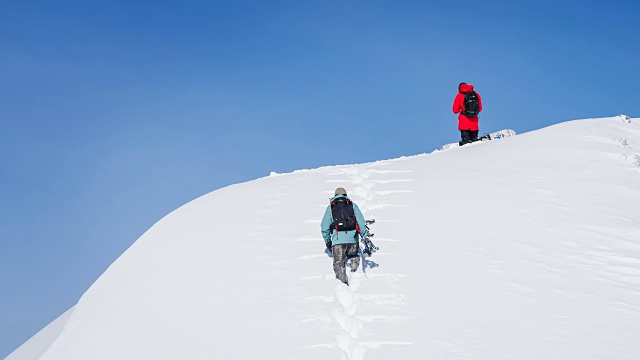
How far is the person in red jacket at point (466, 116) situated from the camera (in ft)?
58.5

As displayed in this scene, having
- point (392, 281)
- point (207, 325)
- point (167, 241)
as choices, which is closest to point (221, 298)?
point (207, 325)

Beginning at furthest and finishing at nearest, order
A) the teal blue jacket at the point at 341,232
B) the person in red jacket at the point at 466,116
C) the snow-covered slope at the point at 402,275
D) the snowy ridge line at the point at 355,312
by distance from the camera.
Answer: the person in red jacket at the point at 466,116, the teal blue jacket at the point at 341,232, the snow-covered slope at the point at 402,275, the snowy ridge line at the point at 355,312

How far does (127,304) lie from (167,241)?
8.87 ft

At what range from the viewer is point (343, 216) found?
9695 mm

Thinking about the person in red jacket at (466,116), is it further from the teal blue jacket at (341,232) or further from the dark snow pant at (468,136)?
the teal blue jacket at (341,232)

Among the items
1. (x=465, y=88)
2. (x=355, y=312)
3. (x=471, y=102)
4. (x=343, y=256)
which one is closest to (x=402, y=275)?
(x=343, y=256)

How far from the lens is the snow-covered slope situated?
763 centimetres

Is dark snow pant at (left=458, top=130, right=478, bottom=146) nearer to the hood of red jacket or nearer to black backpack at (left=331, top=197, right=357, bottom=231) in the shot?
the hood of red jacket

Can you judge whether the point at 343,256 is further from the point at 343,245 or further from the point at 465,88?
the point at 465,88

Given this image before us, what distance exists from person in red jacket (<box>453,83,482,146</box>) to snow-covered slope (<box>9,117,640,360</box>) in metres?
3.11

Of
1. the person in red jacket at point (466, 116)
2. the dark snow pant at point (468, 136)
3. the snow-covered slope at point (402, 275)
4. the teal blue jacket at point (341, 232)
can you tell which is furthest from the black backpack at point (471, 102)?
the teal blue jacket at point (341, 232)

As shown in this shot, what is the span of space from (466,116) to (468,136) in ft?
2.77

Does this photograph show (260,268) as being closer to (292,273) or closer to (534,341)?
(292,273)

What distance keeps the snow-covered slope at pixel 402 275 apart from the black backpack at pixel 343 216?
72 cm
